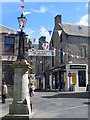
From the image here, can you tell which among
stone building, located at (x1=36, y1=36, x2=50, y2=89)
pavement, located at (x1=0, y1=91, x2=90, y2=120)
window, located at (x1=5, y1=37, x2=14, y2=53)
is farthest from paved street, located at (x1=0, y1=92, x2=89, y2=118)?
stone building, located at (x1=36, y1=36, x2=50, y2=89)

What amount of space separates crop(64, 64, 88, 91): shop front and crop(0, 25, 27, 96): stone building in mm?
10979

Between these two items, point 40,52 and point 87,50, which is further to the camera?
point 87,50

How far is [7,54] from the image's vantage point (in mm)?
21406

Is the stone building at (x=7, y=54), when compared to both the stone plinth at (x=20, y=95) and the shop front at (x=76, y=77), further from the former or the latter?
the stone plinth at (x=20, y=95)

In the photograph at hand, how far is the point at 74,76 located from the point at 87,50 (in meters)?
4.34

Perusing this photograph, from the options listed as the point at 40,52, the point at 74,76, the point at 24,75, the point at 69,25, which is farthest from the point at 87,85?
the point at 24,75

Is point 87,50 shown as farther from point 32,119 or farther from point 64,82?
point 32,119

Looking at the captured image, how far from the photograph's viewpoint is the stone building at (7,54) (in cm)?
2134

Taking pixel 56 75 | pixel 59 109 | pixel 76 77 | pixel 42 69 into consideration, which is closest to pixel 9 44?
pixel 59 109

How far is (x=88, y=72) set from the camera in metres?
31.4

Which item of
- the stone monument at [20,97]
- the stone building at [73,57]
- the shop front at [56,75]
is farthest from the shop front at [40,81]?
the stone monument at [20,97]

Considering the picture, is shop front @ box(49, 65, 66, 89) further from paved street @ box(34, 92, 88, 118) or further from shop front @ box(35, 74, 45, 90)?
paved street @ box(34, 92, 88, 118)

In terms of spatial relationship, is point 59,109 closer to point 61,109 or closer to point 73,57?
point 61,109

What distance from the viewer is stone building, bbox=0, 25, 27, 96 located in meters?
21.3
